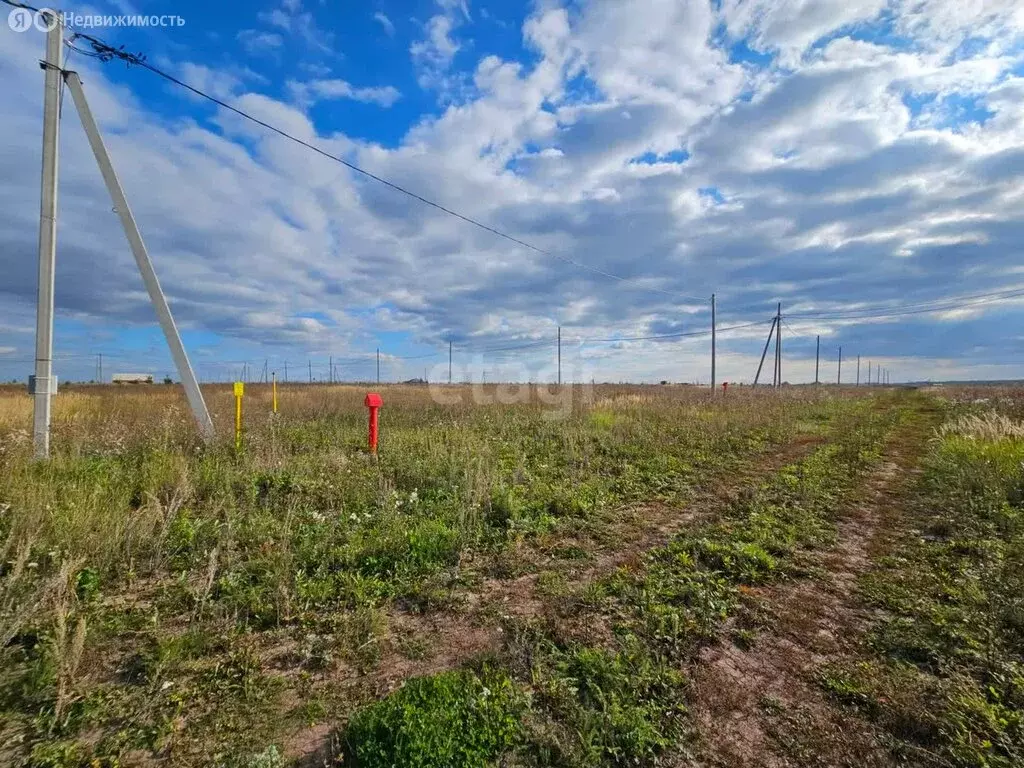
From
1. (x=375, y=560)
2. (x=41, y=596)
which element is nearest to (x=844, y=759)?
(x=375, y=560)

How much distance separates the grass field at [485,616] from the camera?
2248 millimetres

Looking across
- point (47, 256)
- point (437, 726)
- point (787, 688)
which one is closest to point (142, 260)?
point (47, 256)

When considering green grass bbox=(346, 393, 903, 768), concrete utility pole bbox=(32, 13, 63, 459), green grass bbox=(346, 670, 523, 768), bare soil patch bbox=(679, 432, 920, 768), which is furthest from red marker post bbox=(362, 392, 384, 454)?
bare soil patch bbox=(679, 432, 920, 768)

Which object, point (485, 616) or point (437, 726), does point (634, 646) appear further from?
point (437, 726)

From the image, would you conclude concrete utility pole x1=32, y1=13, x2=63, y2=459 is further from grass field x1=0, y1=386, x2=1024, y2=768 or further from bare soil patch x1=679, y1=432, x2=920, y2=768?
bare soil patch x1=679, y1=432, x2=920, y2=768

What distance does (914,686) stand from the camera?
2.63m

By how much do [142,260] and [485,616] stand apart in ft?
27.3

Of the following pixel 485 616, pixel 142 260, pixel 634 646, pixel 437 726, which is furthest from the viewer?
pixel 142 260

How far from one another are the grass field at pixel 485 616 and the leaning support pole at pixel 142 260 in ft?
3.50

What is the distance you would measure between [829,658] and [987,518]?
449 cm

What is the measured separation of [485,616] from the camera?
344cm

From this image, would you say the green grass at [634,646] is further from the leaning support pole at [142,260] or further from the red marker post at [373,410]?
the leaning support pole at [142,260]

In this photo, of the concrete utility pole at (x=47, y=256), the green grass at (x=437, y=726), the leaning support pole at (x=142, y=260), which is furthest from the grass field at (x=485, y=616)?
the leaning support pole at (x=142, y=260)

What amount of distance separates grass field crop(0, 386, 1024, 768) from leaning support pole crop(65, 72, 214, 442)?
107 cm
